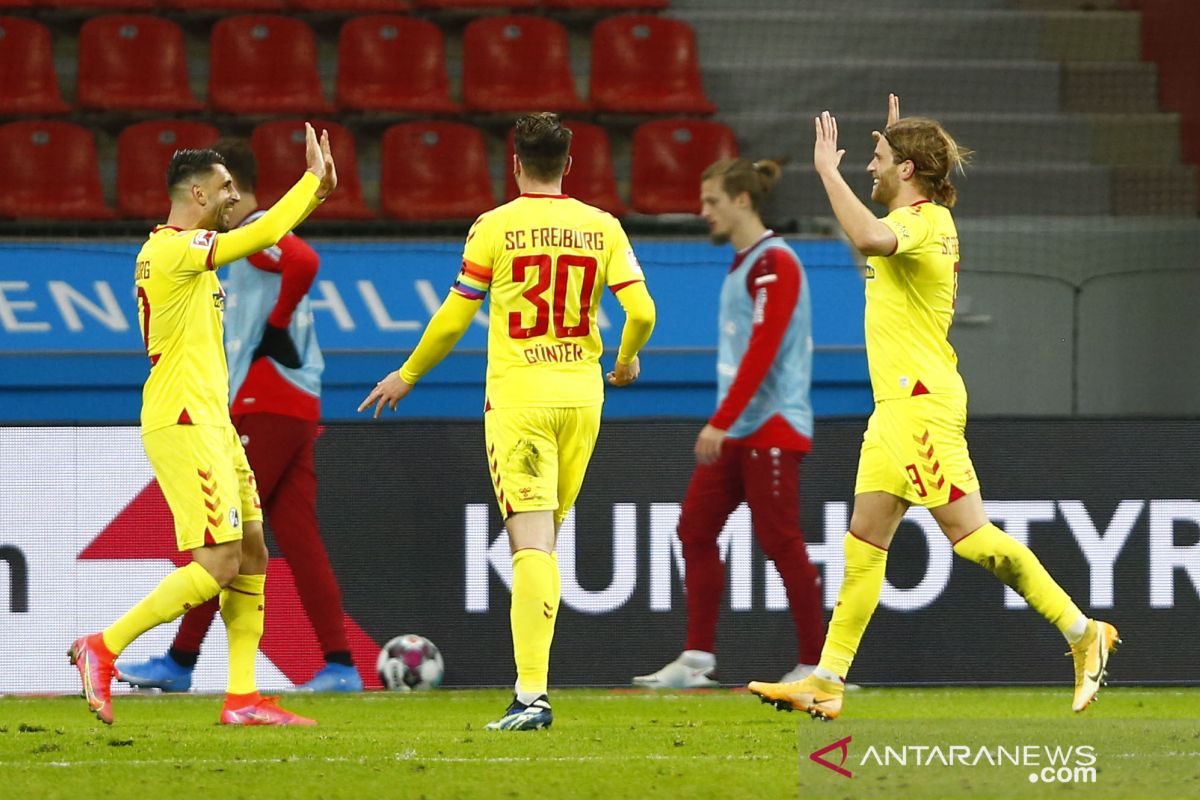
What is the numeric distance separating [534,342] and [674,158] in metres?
6.18

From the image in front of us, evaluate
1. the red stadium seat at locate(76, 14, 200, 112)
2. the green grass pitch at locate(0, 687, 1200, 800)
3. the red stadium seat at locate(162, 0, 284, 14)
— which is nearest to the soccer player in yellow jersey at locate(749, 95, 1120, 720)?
the green grass pitch at locate(0, 687, 1200, 800)

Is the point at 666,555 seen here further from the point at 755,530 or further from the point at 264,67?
the point at 264,67

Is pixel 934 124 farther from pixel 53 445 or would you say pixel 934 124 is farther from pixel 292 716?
pixel 53 445

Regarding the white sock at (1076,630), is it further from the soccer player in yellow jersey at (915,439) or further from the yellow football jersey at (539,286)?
the yellow football jersey at (539,286)

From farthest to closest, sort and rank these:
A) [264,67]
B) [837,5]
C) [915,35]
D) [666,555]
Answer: [837,5] → [915,35] → [264,67] → [666,555]

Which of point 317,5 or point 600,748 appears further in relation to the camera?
point 317,5

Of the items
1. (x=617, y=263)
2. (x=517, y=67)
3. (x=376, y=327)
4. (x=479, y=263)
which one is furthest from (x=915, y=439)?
(x=517, y=67)

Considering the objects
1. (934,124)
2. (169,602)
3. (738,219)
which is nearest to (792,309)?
(738,219)

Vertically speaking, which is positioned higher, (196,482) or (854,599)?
(196,482)

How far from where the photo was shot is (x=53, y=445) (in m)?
7.35

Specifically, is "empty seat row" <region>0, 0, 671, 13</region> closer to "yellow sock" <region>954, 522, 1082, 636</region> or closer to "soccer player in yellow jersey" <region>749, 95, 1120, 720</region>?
"soccer player in yellow jersey" <region>749, 95, 1120, 720</region>

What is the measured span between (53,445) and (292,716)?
1796 mm

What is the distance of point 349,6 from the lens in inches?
492
